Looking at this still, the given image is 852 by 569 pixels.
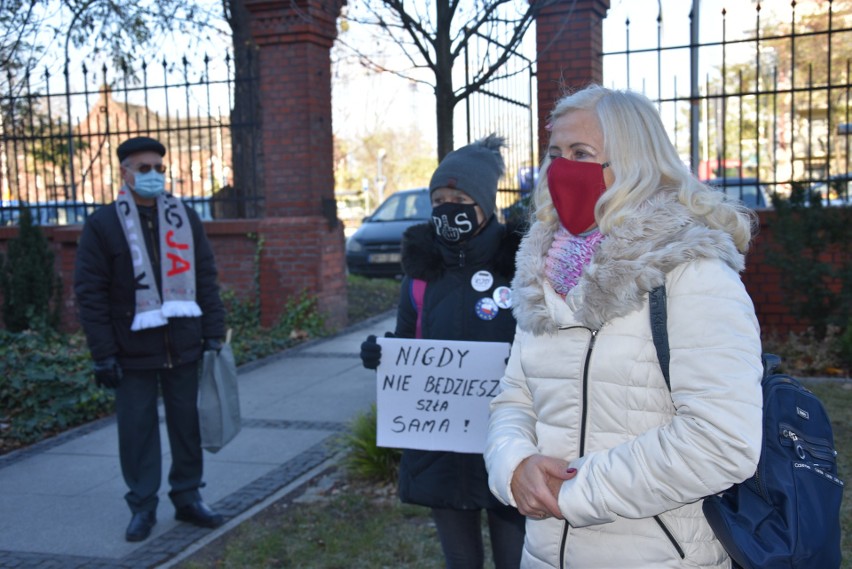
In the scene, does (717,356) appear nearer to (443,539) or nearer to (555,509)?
(555,509)

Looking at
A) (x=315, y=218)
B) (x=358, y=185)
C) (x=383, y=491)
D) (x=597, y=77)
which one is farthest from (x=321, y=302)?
(x=358, y=185)

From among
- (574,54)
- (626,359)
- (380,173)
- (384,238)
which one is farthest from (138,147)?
(380,173)

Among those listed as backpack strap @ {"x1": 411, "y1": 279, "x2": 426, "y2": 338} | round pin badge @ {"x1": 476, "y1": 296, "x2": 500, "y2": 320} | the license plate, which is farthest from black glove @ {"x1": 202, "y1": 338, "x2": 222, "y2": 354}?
the license plate

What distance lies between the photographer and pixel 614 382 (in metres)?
2.00

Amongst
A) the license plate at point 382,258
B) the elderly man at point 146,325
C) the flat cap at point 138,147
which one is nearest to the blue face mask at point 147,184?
the elderly man at point 146,325

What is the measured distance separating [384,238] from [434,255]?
1289 cm

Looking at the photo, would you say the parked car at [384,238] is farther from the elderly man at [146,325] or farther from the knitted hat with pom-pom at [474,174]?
the knitted hat with pom-pom at [474,174]

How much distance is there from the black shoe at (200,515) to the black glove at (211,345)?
82 cm

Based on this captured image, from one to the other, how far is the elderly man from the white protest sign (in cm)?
167

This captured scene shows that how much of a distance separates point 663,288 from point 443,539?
5.43ft

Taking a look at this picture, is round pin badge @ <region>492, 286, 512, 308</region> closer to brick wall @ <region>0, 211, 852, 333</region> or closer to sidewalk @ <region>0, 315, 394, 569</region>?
sidewalk @ <region>0, 315, 394, 569</region>

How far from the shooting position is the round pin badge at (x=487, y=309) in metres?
3.33

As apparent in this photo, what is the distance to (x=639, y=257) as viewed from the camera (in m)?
1.96

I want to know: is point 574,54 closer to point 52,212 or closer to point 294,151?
point 294,151
